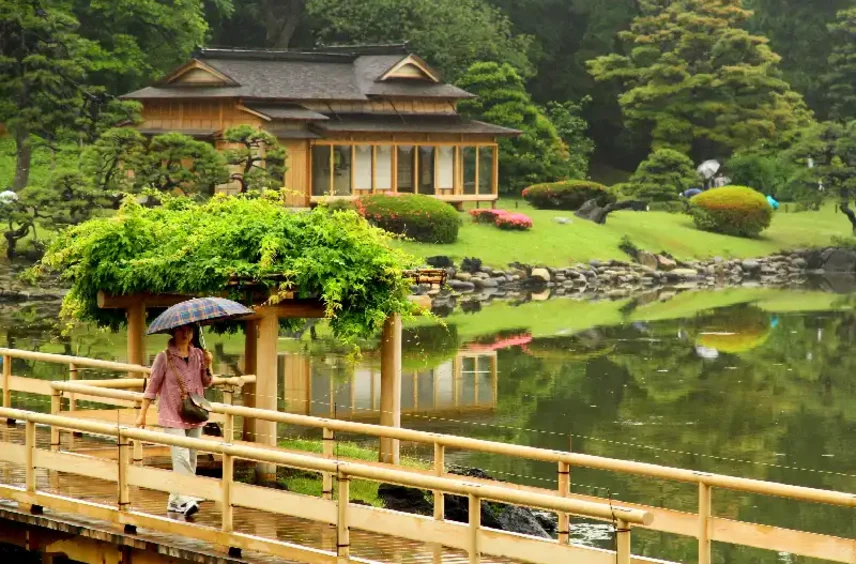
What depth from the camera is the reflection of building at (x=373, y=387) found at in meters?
28.2

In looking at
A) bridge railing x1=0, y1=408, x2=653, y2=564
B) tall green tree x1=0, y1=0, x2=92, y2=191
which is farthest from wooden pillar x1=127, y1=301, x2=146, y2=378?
tall green tree x1=0, y1=0, x2=92, y2=191

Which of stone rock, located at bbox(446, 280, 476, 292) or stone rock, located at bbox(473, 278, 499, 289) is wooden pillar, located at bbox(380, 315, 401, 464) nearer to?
stone rock, located at bbox(446, 280, 476, 292)

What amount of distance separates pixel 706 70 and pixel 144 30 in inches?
981

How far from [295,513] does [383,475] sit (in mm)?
932

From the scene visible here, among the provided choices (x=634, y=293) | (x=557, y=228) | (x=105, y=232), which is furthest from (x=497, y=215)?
(x=105, y=232)

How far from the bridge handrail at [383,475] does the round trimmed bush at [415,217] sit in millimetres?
40961

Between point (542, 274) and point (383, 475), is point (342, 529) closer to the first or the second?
point (383, 475)

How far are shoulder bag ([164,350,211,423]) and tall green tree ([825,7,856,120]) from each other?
2633 inches

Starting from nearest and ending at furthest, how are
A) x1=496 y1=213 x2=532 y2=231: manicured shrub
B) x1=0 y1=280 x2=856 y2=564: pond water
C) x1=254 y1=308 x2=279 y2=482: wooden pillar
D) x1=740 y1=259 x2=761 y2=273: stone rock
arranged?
x1=254 y1=308 x2=279 y2=482: wooden pillar → x1=0 y1=280 x2=856 y2=564: pond water → x1=496 y1=213 x2=532 y2=231: manicured shrub → x1=740 y1=259 x2=761 y2=273: stone rock

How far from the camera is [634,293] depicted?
54.1 m

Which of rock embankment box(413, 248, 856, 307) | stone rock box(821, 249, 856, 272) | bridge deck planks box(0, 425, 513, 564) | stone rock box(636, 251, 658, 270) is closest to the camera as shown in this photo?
bridge deck planks box(0, 425, 513, 564)

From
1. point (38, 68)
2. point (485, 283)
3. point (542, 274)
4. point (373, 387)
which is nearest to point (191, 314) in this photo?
point (373, 387)

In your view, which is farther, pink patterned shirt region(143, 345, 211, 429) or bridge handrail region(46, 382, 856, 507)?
pink patterned shirt region(143, 345, 211, 429)

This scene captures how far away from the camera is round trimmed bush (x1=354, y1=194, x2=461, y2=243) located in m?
54.8
